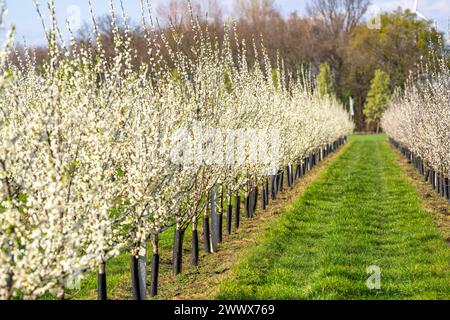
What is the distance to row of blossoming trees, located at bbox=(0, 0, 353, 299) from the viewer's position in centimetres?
502

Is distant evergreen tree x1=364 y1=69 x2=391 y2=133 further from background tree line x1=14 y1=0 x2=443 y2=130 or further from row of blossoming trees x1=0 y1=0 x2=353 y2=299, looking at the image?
row of blossoming trees x1=0 y1=0 x2=353 y2=299

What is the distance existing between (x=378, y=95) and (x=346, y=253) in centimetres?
4994

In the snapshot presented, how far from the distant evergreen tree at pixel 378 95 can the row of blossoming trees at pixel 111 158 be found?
45.2 meters

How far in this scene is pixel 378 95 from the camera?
190 feet

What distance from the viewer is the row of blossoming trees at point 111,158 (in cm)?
502

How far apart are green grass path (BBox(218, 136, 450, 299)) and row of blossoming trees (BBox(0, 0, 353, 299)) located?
3.97ft

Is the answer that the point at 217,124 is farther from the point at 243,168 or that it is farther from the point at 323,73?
the point at 323,73

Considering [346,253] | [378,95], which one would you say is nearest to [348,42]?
[378,95]

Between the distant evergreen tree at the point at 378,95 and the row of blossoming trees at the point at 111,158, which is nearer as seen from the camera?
the row of blossoming trees at the point at 111,158

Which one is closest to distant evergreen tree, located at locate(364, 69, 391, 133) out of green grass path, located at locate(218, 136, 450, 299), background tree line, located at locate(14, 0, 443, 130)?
background tree line, located at locate(14, 0, 443, 130)

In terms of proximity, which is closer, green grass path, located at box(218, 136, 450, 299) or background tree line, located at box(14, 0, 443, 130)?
green grass path, located at box(218, 136, 450, 299)

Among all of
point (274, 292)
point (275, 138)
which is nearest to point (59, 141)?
point (274, 292)

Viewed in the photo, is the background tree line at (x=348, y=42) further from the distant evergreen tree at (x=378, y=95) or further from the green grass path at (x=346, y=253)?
the green grass path at (x=346, y=253)

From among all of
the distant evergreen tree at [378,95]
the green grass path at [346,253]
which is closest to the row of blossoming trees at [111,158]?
the green grass path at [346,253]
